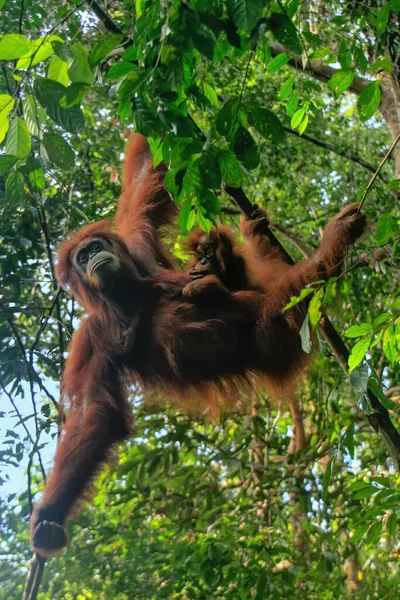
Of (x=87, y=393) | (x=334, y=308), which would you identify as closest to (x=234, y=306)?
(x=334, y=308)

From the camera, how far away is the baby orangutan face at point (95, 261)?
137 inches

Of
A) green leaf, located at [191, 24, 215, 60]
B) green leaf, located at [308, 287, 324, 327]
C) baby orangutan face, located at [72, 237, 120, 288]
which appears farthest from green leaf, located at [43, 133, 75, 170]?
baby orangutan face, located at [72, 237, 120, 288]

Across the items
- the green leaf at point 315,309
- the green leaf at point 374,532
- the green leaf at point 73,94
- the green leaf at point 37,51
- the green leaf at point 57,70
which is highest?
the green leaf at point 37,51

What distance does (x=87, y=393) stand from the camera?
3.59 meters

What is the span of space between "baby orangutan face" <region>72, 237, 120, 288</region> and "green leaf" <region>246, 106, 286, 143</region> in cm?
165

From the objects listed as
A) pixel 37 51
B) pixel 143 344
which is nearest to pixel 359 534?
pixel 143 344

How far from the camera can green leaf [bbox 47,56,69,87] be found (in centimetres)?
169

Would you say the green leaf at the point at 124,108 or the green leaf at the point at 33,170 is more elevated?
the green leaf at the point at 33,170

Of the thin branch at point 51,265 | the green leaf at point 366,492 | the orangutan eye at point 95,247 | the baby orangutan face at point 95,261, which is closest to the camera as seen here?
the green leaf at point 366,492

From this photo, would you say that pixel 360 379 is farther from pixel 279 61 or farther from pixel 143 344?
pixel 143 344

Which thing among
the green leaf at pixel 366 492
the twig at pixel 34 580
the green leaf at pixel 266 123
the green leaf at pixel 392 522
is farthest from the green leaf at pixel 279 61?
the twig at pixel 34 580

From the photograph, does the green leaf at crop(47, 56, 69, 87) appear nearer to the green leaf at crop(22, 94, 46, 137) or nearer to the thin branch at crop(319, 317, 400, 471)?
the green leaf at crop(22, 94, 46, 137)

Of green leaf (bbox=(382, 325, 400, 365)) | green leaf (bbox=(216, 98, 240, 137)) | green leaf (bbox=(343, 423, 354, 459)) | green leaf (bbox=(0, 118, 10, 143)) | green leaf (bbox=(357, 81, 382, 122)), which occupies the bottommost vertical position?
green leaf (bbox=(343, 423, 354, 459))

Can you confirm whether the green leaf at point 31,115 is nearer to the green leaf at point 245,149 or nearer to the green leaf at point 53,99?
the green leaf at point 53,99
